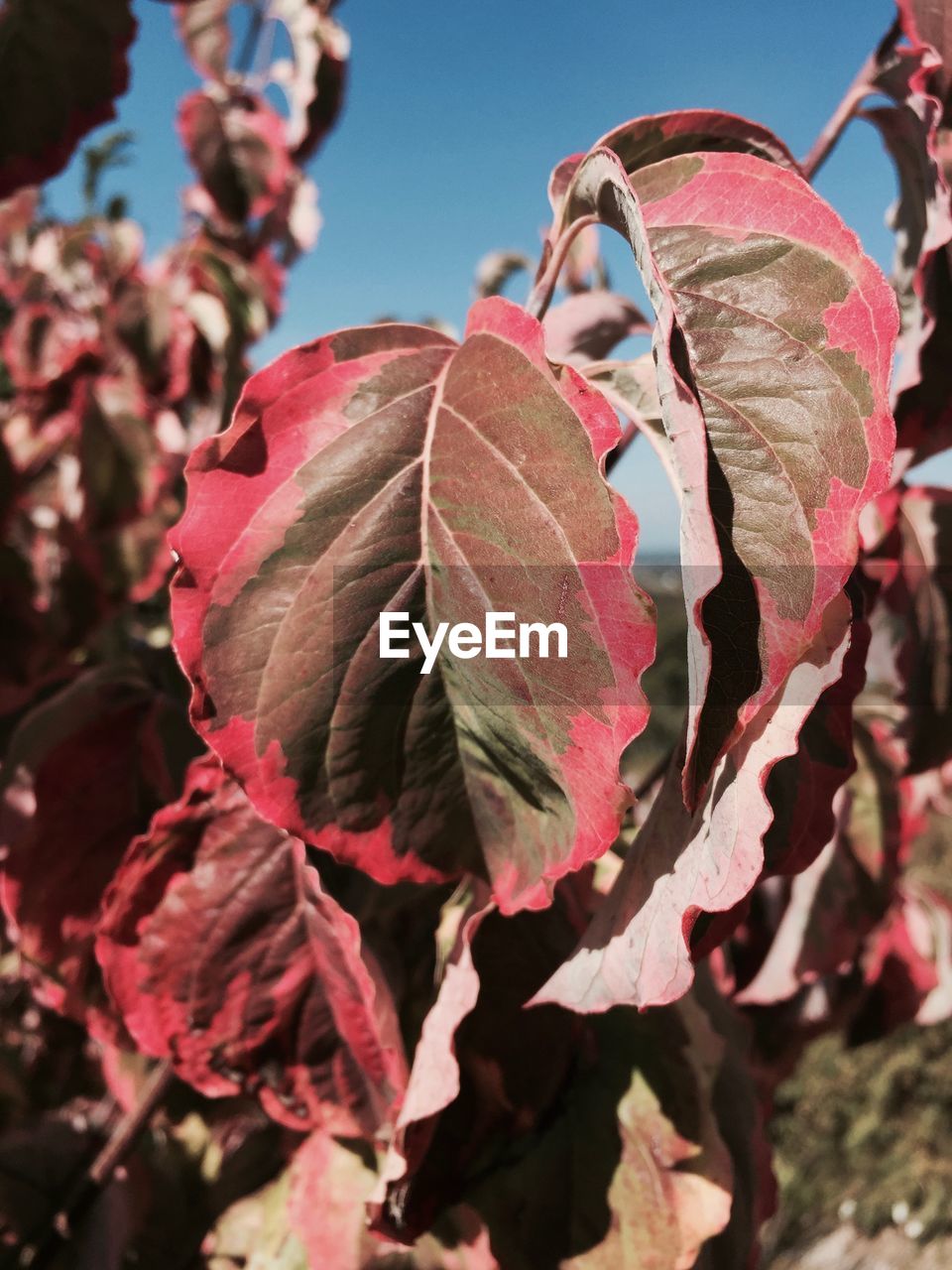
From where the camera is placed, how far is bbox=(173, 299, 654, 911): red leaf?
38 centimetres

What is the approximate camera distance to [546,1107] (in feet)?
1.78

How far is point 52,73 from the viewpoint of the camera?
30.3 inches

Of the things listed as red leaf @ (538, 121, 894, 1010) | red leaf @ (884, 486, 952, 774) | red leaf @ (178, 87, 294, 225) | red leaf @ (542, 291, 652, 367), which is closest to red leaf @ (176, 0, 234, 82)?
red leaf @ (178, 87, 294, 225)

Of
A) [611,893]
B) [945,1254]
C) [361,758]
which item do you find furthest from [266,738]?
[945,1254]

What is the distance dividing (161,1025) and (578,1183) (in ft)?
0.79

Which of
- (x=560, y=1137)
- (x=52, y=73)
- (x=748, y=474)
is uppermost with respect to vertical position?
(x=52, y=73)

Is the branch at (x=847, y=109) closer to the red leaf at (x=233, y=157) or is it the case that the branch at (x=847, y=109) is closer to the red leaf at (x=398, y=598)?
the red leaf at (x=398, y=598)

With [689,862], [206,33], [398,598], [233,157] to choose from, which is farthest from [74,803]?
[206,33]

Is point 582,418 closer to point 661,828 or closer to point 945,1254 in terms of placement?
point 661,828

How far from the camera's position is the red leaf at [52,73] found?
0.75m

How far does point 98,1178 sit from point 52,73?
83 centimetres

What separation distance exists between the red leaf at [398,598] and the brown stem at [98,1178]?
0.34 meters

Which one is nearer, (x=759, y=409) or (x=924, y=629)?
(x=759, y=409)

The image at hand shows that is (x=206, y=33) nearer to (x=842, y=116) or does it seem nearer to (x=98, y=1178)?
(x=842, y=116)
